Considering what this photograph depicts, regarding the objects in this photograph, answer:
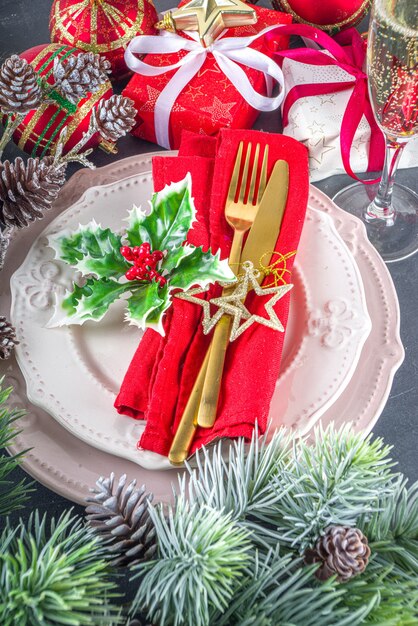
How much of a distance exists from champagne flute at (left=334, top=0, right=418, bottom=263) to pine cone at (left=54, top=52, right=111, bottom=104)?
306 mm

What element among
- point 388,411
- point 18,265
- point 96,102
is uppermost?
point 96,102

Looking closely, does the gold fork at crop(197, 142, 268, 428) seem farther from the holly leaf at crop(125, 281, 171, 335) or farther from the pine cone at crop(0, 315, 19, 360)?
the pine cone at crop(0, 315, 19, 360)

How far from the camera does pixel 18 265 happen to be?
840mm

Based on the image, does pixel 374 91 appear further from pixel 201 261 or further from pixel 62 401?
pixel 62 401

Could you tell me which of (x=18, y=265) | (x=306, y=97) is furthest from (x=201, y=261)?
(x=306, y=97)

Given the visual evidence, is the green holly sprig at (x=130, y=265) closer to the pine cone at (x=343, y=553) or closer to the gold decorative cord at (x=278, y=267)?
the gold decorative cord at (x=278, y=267)

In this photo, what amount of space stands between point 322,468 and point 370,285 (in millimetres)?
392

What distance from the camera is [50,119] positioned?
2.95 ft

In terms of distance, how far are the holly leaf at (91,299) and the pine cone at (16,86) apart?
207 mm

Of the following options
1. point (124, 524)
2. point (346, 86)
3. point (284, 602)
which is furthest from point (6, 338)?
point (346, 86)

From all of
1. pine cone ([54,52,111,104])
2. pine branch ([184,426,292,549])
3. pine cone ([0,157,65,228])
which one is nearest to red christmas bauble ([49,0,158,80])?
pine cone ([54,52,111,104])

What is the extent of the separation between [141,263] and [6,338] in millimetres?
162

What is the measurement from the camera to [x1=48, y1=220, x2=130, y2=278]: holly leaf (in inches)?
30.0

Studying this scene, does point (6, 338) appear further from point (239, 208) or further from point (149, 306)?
point (239, 208)
